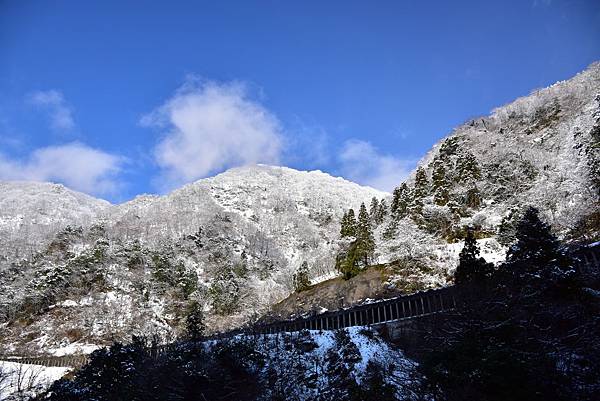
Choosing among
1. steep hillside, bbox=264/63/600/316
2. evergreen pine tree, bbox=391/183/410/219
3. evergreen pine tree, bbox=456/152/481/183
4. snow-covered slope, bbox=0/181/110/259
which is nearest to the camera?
steep hillside, bbox=264/63/600/316

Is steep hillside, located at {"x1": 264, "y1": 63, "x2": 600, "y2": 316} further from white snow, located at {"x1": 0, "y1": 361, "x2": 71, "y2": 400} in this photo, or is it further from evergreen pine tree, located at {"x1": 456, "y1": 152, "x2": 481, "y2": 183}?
white snow, located at {"x1": 0, "y1": 361, "x2": 71, "y2": 400}

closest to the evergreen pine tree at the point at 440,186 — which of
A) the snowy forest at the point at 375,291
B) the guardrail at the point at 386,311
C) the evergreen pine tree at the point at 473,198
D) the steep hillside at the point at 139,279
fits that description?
the snowy forest at the point at 375,291

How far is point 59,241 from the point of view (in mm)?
61219

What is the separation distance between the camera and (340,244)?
40906 mm

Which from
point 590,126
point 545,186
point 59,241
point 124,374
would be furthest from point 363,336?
point 59,241

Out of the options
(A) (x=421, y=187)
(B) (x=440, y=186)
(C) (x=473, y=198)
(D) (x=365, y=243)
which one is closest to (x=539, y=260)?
(D) (x=365, y=243)

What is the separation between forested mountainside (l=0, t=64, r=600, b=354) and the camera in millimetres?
31797

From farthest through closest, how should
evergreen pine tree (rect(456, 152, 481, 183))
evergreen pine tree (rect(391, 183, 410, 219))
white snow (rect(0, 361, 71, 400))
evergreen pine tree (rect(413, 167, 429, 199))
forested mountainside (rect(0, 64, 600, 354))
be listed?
evergreen pine tree (rect(391, 183, 410, 219)) → evergreen pine tree (rect(413, 167, 429, 199)) → evergreen pine tree (rect(456, 152, 481, 183)) → forested mountainside (rect(0, 64, 600, 354)) → white snow (rect(0, 361, 71, 400))

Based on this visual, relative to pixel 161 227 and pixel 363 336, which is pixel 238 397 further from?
pixel 161 227

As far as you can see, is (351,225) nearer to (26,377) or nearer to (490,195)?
(490,195)

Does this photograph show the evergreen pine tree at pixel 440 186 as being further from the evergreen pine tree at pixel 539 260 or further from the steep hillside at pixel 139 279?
the evergreen pine tree at pixel 539 260

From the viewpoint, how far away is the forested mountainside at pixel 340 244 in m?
31.8

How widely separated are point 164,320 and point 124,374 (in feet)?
116

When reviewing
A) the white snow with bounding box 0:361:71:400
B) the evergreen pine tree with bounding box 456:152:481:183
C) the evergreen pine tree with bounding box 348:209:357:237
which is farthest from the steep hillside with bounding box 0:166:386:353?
the evergreen pine tree with bounding box 456:152:481:183
